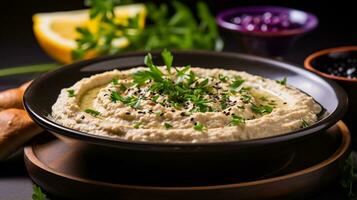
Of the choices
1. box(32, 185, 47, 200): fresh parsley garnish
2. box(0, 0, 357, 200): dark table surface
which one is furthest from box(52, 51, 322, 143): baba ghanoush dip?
box(0, 0, 357, 200): dark table surface

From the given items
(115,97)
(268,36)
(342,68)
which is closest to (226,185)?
(115,97)

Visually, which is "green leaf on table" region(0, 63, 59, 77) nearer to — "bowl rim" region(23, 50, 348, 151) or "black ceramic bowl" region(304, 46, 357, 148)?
"bowl rim" region(23, 50, 348, 151)

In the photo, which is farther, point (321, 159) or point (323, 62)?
point (323, 62)

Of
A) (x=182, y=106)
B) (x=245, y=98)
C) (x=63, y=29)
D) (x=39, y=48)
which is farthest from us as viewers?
(x=39, y=48)

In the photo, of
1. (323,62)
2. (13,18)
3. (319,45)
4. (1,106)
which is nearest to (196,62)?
(323,62)

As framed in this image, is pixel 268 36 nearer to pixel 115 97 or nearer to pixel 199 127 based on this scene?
pixel 115 97

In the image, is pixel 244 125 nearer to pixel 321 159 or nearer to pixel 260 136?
pixel 260 136
